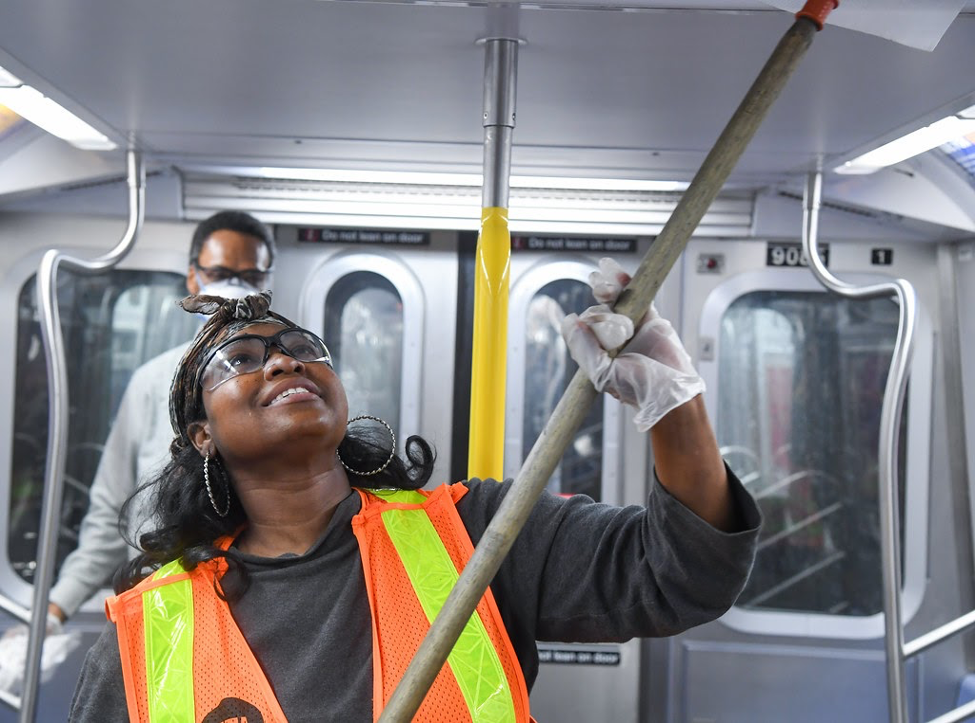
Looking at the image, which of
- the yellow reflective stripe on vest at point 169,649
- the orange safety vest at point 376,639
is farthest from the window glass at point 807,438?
the yellow reflective stripe on vest at point 169,649

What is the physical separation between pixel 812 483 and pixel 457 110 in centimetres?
251

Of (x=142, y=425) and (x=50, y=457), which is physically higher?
(x=142, y=425)

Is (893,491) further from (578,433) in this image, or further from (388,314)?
(388,314)

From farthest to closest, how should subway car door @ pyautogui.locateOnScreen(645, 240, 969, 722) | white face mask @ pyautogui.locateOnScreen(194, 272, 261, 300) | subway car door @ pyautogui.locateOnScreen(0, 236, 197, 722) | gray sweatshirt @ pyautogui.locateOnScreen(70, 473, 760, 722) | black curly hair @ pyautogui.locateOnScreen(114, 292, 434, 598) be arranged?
subway car door @ pyautogui.locateOnScreen(645, 240, 969, 722) < subway car door @ pyautogui.locateOnScreen(0, 236, 197, 722) < white face mask @ pyautogui.locateOnScreen(194, 272, 261, 300) < black curly hair @ pyautogui.locateOnScreen(114, 292, 434, 598) < gray sweatshirt @ pyautogui.locateOnScreen(70, 473, 760, 722)

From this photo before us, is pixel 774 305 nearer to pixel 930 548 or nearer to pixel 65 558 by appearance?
pixel 930 548

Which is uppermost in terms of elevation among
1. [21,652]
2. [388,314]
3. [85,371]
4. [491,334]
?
[388,314]

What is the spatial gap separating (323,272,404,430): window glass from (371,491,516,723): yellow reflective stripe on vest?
2.35 m

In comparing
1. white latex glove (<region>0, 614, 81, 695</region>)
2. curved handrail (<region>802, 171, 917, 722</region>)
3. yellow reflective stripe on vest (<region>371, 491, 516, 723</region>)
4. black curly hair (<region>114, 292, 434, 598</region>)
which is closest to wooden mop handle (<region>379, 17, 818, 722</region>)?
yellow reflective stripe on vest (<region>371, 491, 516, 723</region>)

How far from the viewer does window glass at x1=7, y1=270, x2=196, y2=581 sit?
413 cm

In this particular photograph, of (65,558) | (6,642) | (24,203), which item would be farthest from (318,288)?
(6,642)

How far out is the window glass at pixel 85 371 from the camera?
4129 mm

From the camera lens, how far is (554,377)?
4254 millimetres

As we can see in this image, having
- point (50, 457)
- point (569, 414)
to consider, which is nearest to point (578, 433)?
point (50, 457)

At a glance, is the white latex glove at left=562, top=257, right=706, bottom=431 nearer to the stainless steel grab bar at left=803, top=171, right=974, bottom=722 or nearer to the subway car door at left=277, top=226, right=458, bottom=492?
the stainless steel grab bar at left=803, top=171, right=974, bottom=722
